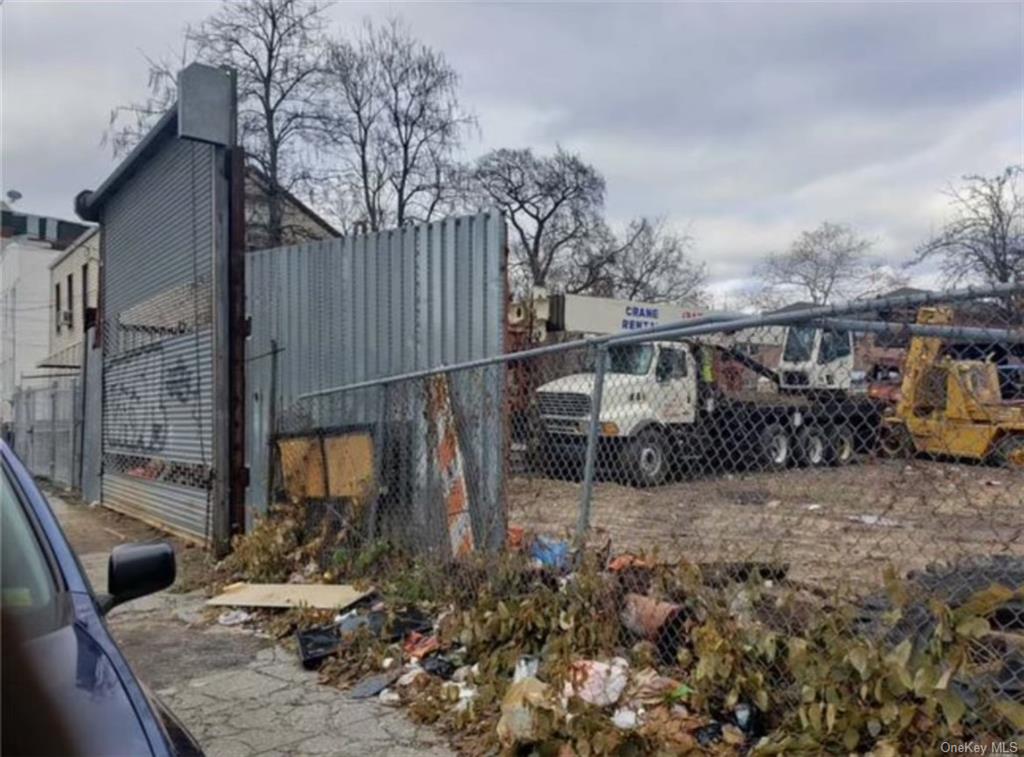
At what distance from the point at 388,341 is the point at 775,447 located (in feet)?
12.1

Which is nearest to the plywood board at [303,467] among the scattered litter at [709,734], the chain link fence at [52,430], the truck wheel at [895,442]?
the scattered litter at [709,734]

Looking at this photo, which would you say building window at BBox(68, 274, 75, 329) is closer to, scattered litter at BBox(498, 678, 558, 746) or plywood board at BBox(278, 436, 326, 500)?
plywood board at BBox(278, 436, 326, 500)

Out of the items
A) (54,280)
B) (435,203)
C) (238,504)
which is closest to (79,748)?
(238,504)

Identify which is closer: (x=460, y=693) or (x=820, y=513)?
(x=820, y=513)

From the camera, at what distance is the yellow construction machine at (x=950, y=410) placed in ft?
10.3

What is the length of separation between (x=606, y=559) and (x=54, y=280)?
34532 mm

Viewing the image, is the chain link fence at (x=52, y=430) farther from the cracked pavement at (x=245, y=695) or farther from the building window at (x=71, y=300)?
the cracked pavement at (x=245, y=695)

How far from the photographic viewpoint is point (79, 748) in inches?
70.4

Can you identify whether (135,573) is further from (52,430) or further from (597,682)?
(52,430)

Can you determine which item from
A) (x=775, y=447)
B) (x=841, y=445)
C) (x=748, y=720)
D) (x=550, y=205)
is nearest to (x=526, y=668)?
(x=748, y=720)

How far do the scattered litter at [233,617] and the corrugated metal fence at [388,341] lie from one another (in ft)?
4.25

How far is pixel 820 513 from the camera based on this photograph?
4.09 meters

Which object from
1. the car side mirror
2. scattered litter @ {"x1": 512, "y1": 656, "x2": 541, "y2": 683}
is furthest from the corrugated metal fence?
the car side mirror

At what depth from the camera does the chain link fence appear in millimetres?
16484
